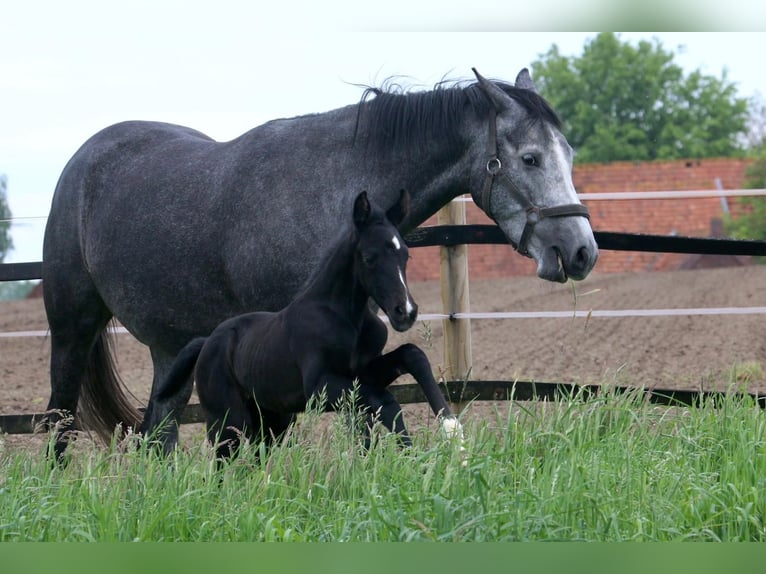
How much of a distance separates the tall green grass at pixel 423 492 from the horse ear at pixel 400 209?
0.92m

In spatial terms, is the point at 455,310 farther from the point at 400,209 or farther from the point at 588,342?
the point at 588,342

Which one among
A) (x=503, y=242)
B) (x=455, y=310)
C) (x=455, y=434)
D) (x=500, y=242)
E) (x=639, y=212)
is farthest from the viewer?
(x=639, y=212)

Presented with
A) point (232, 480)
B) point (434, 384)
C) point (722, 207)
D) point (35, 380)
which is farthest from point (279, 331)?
point (722, 207)

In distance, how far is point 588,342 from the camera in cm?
1183

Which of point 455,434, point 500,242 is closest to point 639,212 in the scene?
point 500,242

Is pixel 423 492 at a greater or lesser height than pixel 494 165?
lesser

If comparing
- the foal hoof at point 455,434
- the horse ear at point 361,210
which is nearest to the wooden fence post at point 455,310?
the horse ear at point 361,210

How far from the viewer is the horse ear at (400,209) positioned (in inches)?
166

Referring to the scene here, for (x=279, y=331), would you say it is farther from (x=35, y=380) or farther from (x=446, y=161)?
(x=35, y=380)

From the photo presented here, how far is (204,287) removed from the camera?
5.09 m

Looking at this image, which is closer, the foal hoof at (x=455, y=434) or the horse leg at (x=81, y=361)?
the foal hoof at (x=455, y=434)

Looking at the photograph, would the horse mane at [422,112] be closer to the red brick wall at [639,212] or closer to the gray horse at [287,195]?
the gray horse at [287,195]

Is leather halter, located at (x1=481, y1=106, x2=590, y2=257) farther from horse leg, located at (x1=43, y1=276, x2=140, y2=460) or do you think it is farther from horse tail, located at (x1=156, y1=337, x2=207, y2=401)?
horse leg, located at (x1=43, y1=276, x2=140, y2=460)

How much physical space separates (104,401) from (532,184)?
10.1 feet
